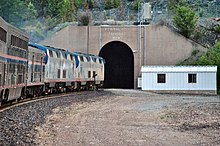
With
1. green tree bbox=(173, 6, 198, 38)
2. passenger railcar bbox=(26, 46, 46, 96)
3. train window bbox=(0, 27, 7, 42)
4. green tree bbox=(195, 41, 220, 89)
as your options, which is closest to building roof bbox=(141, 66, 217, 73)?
green tree bbox=(195, 41, 220, 89)

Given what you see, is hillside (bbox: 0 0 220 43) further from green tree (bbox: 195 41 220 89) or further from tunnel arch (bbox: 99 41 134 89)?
tunnel arch (bbox: 99 41 134 89)

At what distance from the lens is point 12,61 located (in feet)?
57.0

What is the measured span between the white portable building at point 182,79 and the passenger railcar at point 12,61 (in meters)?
27.4

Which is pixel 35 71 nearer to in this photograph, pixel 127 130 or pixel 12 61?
pixel 12 61

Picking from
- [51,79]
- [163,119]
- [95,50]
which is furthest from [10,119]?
[95,50]

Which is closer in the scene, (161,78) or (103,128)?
(103,128)

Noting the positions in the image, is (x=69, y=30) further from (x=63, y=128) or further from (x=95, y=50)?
(x=63, y=128)

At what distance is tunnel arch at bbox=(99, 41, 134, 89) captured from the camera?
63.8m

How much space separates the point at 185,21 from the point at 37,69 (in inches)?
1328

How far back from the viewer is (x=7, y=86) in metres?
16.5

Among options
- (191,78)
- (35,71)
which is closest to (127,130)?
(35,71)

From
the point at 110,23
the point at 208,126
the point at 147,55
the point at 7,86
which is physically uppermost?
the point at 110,23

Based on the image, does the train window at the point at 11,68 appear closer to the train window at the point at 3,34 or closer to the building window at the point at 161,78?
the train window at the point at 3,34

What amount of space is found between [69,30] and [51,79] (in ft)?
78.2
